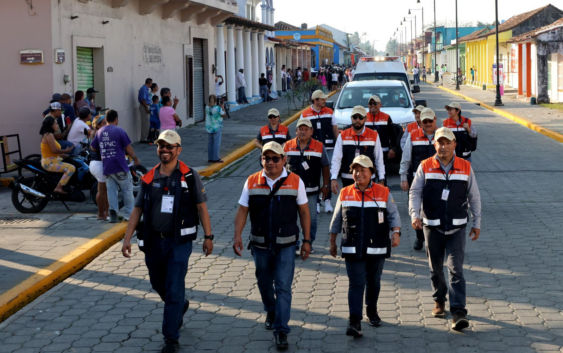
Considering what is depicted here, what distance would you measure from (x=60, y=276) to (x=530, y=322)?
4877 mm

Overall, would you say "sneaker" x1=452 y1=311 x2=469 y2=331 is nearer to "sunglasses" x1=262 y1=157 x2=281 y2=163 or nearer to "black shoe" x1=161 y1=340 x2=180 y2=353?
"sunglasses" x1=262 y1=157 x2=281 y2=163

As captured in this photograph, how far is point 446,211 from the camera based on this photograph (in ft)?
20.9

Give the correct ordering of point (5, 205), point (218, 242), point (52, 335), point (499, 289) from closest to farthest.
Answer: point (52, 335), point (499, 289), point (218, 242), point (5, 205)

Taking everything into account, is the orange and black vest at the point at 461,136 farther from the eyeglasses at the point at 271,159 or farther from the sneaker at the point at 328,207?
the eyeglasses at the point at 271,159

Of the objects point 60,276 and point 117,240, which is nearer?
point 60,276

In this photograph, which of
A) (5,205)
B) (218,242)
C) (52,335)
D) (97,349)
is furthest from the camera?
(5,205)

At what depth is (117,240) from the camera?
10234 millimetres

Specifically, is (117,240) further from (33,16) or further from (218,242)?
(33,16)

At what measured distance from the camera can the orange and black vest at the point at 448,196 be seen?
251 inches

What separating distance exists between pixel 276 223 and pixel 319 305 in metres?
1.40

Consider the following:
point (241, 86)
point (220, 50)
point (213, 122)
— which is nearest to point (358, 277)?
point (213, 122)

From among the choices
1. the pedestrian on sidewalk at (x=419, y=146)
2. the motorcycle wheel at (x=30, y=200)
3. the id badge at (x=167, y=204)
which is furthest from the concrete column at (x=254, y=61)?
the id badge at (x=167, y=204)

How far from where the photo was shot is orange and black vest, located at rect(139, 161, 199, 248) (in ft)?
19.4

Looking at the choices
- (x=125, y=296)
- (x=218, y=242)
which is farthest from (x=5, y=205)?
(x=125, y=296)
